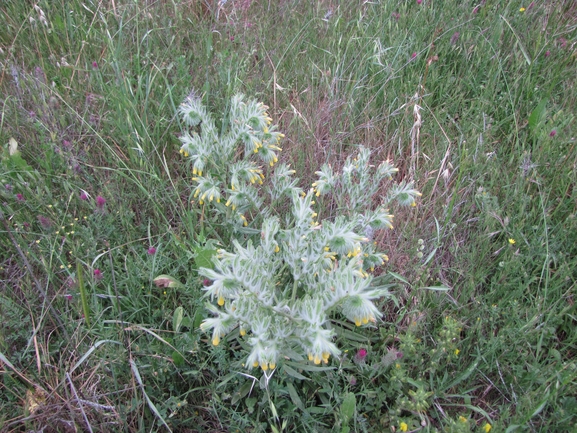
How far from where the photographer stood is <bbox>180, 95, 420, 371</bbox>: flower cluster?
5.08 feet

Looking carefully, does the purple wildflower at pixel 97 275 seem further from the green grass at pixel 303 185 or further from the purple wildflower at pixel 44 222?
the purple wildflower at pixel 44 222

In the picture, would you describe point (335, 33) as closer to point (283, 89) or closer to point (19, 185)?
point (283, 89)

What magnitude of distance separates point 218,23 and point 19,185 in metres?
1.96

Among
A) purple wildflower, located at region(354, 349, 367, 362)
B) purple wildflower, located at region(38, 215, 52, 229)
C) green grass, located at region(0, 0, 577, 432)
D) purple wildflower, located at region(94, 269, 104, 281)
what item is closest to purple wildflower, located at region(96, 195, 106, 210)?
green grass, located at region(0, 0, 577, 432)

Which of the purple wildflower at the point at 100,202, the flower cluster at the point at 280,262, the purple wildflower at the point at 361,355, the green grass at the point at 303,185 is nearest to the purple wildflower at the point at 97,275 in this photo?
the green grass at the point at 303,185

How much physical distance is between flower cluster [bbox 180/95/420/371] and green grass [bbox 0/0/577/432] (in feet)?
0.98

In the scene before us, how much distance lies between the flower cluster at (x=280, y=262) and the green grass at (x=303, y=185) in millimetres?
299

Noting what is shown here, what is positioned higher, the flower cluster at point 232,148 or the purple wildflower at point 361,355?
the flower cluster at point 232,148

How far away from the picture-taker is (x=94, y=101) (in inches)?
113

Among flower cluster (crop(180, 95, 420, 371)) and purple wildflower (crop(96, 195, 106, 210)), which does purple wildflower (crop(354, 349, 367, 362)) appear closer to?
flower cluster (crop(180, 95, 420, 371))

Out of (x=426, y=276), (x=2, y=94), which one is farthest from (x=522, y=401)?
(x=2, y=94)

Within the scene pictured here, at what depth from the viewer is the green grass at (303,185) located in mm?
1869

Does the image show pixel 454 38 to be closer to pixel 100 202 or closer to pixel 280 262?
pixel 280 262

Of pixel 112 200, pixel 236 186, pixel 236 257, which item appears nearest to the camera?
pixel 236 257
